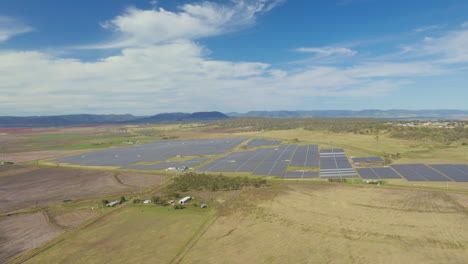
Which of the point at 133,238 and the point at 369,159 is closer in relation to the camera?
the point at 133,238

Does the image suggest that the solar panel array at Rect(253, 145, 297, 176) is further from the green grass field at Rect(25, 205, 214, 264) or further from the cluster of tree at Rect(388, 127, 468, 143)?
the cluster of tree at Rect(388, 127, 468, 143)

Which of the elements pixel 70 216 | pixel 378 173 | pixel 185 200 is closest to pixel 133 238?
pixel 185 200

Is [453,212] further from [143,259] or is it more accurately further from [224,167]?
[224,167]

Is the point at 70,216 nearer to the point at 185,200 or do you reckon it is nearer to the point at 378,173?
the point at 185,200

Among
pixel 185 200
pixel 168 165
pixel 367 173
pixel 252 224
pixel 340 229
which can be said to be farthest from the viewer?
pixel 168 165

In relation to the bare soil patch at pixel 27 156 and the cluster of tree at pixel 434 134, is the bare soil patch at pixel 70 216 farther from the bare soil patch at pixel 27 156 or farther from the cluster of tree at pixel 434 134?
the cluster of tree at pixel 434 134

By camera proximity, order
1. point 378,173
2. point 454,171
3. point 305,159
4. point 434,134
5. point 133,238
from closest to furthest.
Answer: point 133,238, point 454,171, point 378,173, point 305,159, point 434,134

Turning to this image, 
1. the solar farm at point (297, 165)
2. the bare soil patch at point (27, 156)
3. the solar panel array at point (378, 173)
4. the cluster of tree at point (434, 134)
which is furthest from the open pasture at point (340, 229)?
the bare soil patch at point (27, 156)
